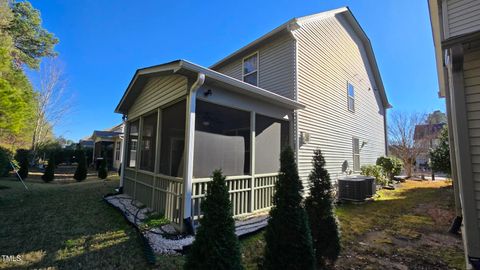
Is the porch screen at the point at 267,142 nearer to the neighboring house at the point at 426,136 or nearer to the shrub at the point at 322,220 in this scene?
the shrub at the point at 322,220

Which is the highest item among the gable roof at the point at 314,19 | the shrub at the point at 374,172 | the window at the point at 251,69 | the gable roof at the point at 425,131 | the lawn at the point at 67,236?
the gable roof at the point at 314,19

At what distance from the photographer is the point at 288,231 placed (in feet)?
8.71

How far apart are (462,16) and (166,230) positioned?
25.8 ft

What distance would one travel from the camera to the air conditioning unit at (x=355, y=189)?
798 centimetres

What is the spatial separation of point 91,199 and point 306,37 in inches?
384

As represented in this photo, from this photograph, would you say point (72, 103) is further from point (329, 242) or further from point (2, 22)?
point (329, 242)

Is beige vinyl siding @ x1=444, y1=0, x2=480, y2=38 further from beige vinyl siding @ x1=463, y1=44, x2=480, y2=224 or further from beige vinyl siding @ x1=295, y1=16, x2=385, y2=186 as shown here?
beige vinyl siding @ x1=295, y1=16, x2=385, y2=186

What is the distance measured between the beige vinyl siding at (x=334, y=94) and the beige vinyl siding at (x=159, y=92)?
158 inches

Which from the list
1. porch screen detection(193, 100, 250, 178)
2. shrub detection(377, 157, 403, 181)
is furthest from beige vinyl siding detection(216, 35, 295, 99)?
shrub detection(377, 157, 403, 181)

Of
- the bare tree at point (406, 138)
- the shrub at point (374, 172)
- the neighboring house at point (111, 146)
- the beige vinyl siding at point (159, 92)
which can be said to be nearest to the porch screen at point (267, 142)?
the beige vinyl siding at point (159, 92)

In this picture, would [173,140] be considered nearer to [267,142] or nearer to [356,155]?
[267,142]

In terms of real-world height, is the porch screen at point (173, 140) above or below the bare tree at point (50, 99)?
below

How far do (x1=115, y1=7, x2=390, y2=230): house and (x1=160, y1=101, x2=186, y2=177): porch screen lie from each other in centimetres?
3

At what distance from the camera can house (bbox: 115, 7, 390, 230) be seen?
482 centimetres
